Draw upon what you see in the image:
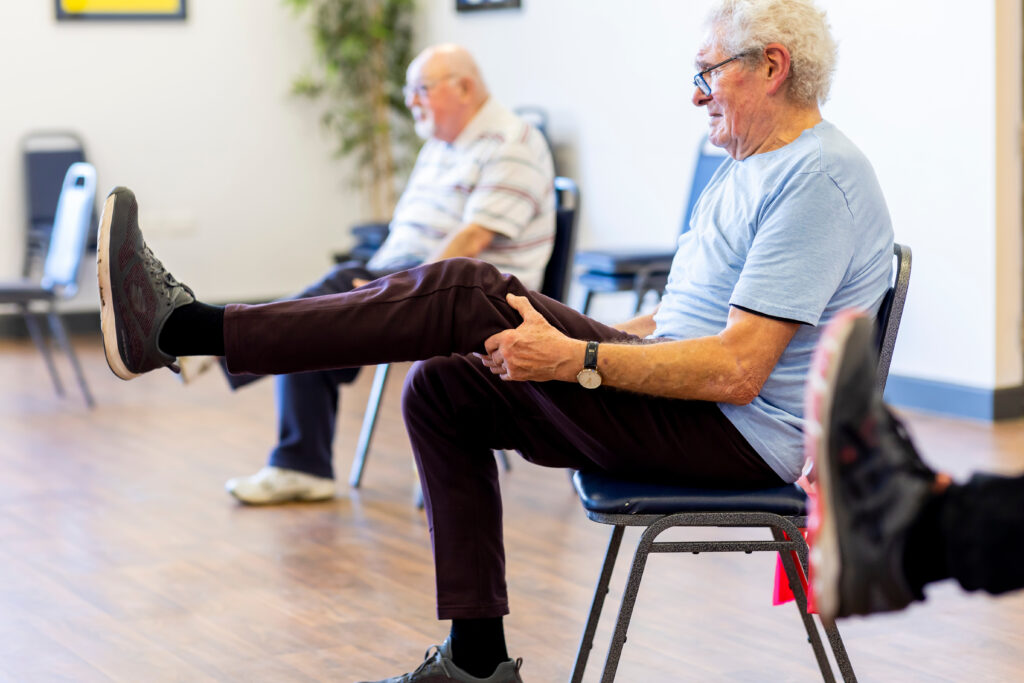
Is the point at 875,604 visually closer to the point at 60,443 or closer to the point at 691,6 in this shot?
the point at 60,443

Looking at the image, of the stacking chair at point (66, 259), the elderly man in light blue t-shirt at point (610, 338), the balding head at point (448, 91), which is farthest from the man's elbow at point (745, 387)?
the stacking chair at point (66, 259)

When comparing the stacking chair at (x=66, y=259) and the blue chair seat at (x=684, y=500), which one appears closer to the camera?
the blue chair seat at (x=684, y=500)

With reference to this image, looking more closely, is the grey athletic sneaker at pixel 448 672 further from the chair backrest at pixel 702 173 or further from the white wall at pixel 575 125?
the white wall at pixel 575 125

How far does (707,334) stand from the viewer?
5.97 feet

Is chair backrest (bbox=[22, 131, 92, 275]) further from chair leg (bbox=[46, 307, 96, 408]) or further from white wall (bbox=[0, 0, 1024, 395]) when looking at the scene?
chair leg (bbox=[46, 307, 96, 408])

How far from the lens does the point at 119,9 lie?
654 centimetres

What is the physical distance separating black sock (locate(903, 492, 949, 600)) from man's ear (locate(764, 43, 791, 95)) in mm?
708

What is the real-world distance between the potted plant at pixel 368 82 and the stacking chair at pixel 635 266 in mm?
2807

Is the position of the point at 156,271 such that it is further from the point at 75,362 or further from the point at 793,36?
the point at 75,362

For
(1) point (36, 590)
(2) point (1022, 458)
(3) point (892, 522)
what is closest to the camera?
(3) point (892, 522)

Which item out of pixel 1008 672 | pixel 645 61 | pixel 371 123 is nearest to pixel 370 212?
pixel 371 123

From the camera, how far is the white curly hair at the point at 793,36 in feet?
5.94

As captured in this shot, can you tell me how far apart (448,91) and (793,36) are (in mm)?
1829

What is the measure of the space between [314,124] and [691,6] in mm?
2714
